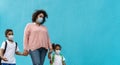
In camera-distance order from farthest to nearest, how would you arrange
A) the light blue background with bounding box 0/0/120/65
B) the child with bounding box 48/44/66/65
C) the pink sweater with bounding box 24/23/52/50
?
the light blue background with bounding box 0/0/120/65
the child with bounding box 48/44/66/65
the pink sweater with bounding box 24/23/52/50

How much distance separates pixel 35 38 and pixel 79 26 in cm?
248

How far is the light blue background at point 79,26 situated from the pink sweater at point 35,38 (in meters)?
2.21

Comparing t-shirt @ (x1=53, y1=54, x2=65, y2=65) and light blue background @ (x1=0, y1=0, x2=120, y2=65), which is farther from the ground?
light blue background @ (x1=0, y1=0, x2=120, y2=65)

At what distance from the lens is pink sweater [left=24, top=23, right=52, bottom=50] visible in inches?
229

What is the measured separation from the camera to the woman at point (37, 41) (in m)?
5.77

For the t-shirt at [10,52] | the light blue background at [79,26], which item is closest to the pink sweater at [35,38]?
the t-shirt at [10,52]

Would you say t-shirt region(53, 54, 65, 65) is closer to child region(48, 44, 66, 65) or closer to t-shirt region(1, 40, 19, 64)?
child region(48, 44, 66, 65)

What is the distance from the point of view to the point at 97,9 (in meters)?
7.97

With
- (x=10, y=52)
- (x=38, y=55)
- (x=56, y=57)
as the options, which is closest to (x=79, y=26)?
(x=56, y=57)

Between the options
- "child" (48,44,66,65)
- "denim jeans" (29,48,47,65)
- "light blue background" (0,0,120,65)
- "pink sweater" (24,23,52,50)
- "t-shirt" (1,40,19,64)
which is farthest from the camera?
"light blue background" (0,0,120,65)

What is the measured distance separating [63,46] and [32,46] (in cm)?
259

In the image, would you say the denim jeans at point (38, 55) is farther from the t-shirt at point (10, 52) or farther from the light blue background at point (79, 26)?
the light blue background at point (79, 26)

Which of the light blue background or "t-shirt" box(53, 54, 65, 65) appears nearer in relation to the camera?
"t-shirt" box(53, 54, 65, 65)

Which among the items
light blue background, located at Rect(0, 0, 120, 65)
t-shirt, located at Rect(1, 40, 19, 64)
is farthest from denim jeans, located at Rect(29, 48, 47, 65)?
light blue background, located at Rect(0, 0, 120, 65)
